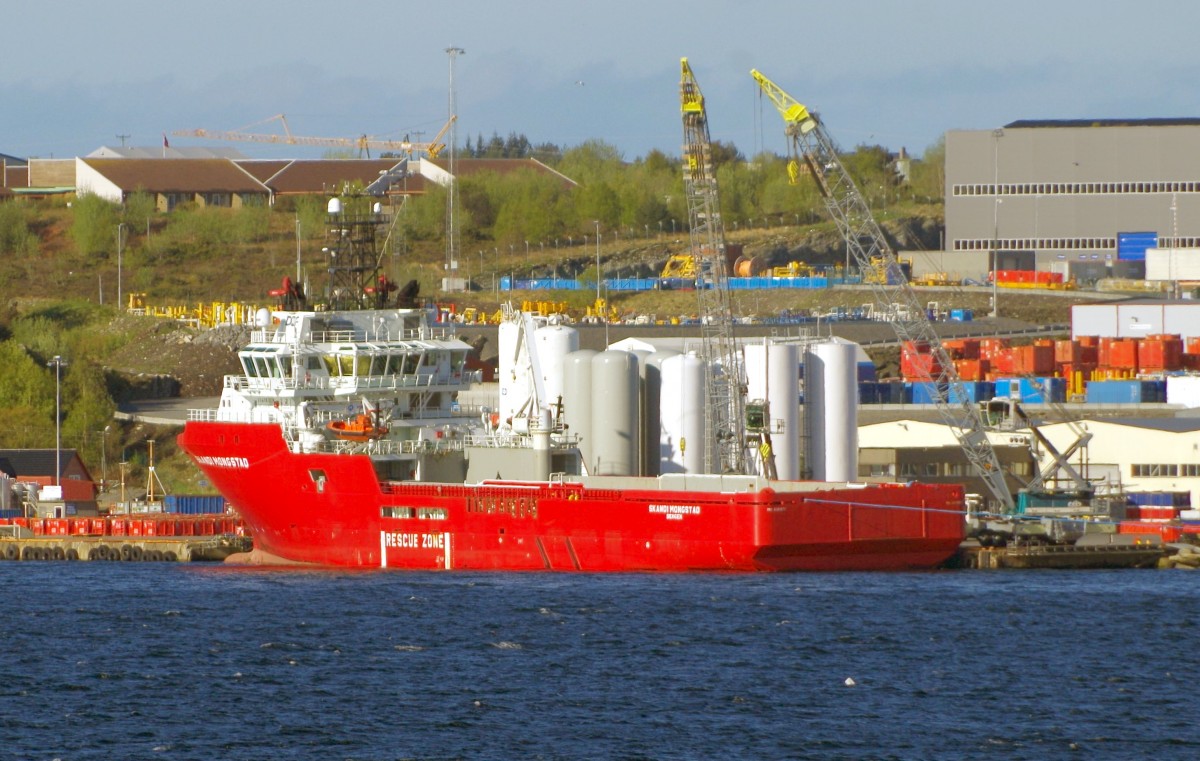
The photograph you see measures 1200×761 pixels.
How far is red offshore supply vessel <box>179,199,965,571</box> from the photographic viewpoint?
56.3 m

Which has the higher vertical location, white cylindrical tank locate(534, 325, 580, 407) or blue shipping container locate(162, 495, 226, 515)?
white cylindrical tank locate(534, 325, 580, 407)

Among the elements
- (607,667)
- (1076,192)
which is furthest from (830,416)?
(1076,192)

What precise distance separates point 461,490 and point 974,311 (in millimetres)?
64634

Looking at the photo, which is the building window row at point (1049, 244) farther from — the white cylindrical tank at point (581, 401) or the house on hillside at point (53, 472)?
the white cylindrical tank at point (581, 401)

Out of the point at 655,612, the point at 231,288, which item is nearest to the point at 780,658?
the point at 655,612

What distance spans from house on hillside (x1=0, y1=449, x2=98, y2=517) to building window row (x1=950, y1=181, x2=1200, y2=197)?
67677 mm

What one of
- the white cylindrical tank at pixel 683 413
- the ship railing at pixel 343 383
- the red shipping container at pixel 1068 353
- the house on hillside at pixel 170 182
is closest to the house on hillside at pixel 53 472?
the ship railing at pixel 343 383

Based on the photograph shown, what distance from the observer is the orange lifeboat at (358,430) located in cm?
6019

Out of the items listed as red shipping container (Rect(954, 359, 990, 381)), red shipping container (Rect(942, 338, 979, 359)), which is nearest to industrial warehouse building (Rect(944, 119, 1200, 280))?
red shipping container (Rect(942, 338, 979, 359))

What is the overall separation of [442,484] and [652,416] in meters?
8.04

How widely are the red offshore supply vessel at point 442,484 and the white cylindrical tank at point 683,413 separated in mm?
1564

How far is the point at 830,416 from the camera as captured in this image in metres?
65.8

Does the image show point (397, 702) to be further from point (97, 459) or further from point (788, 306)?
point (788, 306)

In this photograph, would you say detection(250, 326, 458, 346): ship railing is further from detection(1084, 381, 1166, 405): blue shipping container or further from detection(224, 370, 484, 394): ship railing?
detection(1084, 381, 1166, 405): blue shipping container
